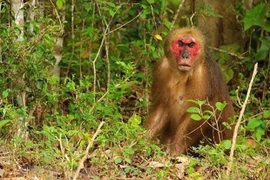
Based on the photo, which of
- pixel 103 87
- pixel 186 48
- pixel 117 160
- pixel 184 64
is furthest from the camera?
pixel 103 87

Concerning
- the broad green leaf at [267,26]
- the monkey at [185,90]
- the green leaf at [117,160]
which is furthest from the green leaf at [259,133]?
the broad green leaf at [267,26]

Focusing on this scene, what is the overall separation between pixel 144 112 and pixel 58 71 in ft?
3.62

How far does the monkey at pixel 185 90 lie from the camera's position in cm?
830

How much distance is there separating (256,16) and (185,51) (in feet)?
7.81

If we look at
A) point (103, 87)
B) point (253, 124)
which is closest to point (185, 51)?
point (253, 124)

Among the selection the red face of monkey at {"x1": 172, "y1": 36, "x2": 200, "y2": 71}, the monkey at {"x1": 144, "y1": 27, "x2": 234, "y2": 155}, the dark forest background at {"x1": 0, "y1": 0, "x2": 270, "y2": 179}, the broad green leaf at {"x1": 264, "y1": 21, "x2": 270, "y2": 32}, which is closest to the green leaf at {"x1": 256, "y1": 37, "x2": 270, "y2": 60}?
the dark forest background at {"x1": 0, "y1": 0, "x2": 270, "y2": 179}

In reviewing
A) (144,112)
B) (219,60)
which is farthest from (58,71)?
(219,60)

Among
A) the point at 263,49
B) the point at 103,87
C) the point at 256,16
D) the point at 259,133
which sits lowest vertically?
the point at 103,87

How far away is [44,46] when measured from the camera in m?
8.10

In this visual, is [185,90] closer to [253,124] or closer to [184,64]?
[184,64]

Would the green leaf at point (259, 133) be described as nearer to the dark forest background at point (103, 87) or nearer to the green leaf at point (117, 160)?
the dark forest background at point (103, 87)

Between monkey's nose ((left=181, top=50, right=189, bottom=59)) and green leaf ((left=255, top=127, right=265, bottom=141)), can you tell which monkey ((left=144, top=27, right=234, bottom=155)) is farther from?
green leaf ((left=255, top=127, right=265, bottom=141))

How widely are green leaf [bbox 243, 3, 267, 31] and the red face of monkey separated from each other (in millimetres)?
2158

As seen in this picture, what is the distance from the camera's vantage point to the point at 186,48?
27.6ft
